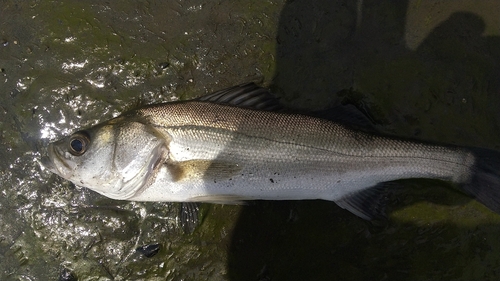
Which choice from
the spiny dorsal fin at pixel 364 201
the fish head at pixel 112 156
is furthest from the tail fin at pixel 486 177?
the fish head at pixel 112 156

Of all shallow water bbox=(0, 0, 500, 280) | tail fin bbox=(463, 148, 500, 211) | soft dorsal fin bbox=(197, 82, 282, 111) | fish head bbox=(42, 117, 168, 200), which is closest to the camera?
fish head bbox=(42, 117, 168, 200)

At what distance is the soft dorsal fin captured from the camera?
3170 millimetres

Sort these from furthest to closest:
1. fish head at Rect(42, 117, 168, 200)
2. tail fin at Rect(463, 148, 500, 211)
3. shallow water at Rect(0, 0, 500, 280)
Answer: shallow water at Rect(0, 0, 500, 280), tail fin at Rect(463, 148, 500, 211), fish head at Rect(42, 117, 168, 200)

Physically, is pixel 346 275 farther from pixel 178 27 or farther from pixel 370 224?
pixel 178 27

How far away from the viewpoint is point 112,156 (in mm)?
2938

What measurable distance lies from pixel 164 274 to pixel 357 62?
9.95 feet

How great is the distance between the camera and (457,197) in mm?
3389

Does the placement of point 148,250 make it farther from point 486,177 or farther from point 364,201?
point 486,177

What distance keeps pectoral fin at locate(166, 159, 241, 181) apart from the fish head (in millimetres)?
159

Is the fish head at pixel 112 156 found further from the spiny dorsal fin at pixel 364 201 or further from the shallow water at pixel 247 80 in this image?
the spiny dorsal fin at pixel 364 201

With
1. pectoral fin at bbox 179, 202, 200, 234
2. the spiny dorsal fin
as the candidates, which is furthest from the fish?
pectoral fin at bbox 179, 202, 200, 234

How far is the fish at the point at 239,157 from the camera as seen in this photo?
2945 mm

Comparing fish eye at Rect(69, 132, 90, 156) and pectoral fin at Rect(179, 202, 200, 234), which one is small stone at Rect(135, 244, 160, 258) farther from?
fish eye at Rect(69, 132, 90, 156)

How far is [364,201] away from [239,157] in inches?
50.0
